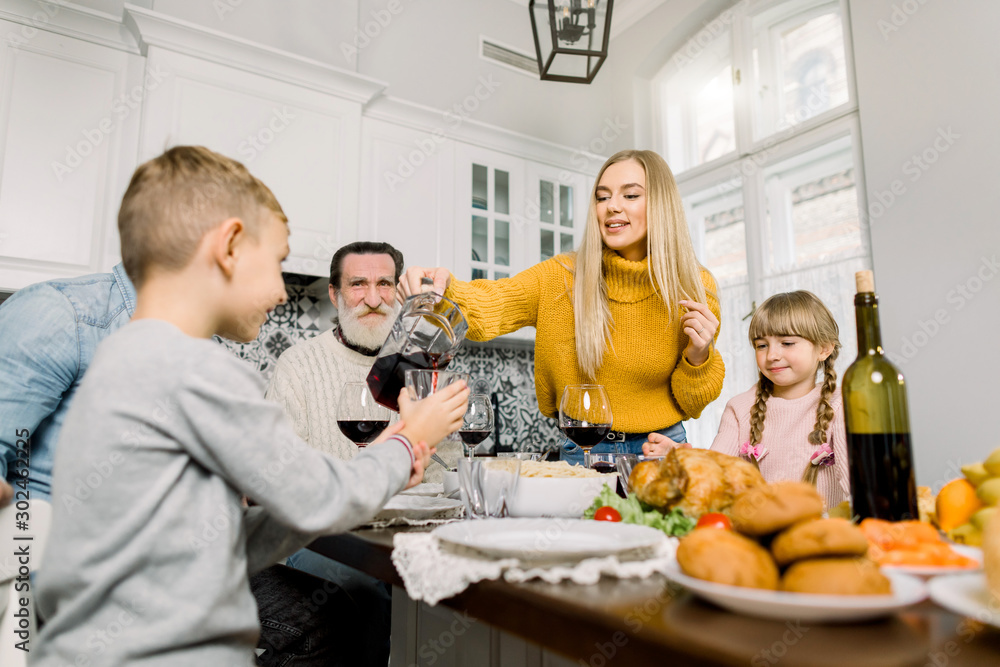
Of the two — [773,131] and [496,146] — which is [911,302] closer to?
[773,131]

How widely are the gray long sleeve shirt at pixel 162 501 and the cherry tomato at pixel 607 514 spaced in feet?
1.06

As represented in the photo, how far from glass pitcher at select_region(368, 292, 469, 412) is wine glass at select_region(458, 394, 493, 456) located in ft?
0.29

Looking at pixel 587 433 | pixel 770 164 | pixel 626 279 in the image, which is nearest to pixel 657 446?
pixel 587 433

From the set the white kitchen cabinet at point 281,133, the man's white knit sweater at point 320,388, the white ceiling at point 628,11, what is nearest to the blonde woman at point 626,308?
the man's white knit sweater at point 320,388

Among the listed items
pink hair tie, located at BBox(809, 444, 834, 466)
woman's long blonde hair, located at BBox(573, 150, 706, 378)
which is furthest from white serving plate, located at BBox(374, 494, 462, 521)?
pink hair tie, located at BBox(809, 444, 834, 466)

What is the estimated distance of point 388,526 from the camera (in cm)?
89

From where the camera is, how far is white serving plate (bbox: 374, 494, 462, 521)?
3.08ft

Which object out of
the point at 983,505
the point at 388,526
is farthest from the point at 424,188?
the point at 983,505

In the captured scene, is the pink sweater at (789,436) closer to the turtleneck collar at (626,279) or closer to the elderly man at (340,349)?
the turtleneck collar at (626,279)

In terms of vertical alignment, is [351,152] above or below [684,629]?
above

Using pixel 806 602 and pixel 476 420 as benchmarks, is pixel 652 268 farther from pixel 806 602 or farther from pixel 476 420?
pixel 806 602

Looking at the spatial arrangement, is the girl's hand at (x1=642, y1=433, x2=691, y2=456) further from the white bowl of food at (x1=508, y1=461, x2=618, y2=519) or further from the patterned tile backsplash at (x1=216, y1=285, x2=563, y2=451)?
the patterned tile backsplash at (x1=216, y1=285, x2=563, y2=451)

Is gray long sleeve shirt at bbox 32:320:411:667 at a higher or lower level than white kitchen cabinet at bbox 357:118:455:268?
lower

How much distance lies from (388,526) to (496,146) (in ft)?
9.03
